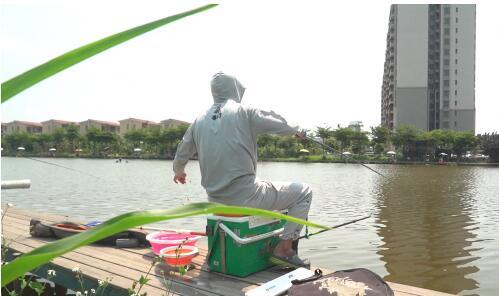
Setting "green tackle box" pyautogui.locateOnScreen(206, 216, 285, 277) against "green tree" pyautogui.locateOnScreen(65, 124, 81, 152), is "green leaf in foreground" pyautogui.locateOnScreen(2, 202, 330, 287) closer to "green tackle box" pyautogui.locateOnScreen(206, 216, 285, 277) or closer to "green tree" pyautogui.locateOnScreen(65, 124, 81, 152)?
"green tackle box" pyautogui.locateOnScreen(206, 216, 285, 277)

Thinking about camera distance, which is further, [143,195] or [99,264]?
[143,195]

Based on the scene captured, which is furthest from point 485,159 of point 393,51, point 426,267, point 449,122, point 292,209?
point 292,209

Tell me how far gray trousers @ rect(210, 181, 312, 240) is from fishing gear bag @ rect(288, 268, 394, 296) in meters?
0.58

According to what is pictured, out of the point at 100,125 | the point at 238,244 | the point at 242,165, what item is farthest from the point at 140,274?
the point at 100,125

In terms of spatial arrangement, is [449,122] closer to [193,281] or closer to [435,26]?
[435,26]

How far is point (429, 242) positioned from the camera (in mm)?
7219

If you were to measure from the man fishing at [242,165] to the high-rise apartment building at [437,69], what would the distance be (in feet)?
234

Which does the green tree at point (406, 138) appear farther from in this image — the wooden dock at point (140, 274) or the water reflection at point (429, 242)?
the wooden dock at point (140, 274)

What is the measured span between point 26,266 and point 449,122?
78876 millimetres

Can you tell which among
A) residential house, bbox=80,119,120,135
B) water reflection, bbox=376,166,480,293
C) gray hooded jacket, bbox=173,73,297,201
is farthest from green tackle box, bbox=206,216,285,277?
residential house, bbox=80,119,120,135

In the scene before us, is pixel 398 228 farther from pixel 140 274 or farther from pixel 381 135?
pixel 381 135

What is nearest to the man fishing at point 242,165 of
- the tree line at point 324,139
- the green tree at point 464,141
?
the tree line at point 324,139

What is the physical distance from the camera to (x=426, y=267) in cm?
573

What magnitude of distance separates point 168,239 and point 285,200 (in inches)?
42.6
